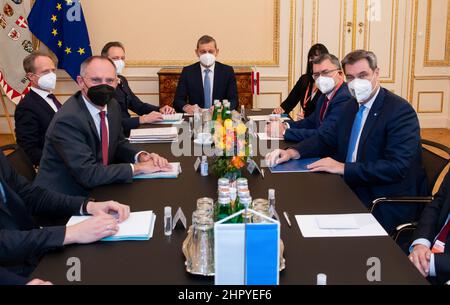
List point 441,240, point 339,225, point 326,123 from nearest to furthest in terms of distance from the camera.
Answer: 1. point 339,225
2. point 441,240
3. point 326,123

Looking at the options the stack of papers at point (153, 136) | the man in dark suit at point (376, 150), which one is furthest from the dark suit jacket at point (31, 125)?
the man in dark suit at point (376, 150)

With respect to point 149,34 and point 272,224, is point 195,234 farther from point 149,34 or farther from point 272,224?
point 149,34

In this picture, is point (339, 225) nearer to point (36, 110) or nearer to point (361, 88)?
point (361, 88)

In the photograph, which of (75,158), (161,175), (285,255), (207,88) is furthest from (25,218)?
(207,88)

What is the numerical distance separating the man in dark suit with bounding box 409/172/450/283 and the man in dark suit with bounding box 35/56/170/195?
4.33ft

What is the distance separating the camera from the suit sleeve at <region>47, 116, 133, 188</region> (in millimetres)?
2625

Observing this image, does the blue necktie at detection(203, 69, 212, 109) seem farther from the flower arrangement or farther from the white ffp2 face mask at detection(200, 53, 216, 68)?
the flower arrangement

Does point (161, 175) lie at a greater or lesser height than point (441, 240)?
greater

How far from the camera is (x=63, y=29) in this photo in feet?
23.0

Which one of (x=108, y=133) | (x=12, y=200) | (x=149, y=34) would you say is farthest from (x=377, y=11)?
(x=12, y=200)

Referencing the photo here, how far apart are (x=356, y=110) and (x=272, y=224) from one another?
200cm

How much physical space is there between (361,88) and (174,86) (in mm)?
4143

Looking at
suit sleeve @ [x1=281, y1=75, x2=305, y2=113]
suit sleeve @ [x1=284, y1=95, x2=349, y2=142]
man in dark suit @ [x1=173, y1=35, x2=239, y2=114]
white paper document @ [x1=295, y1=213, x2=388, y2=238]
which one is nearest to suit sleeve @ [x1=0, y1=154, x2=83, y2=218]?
white paper document @ [x1=295, y1=213, x2=388, y2=238]

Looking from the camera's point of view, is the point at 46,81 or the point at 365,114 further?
the point at 46,81
